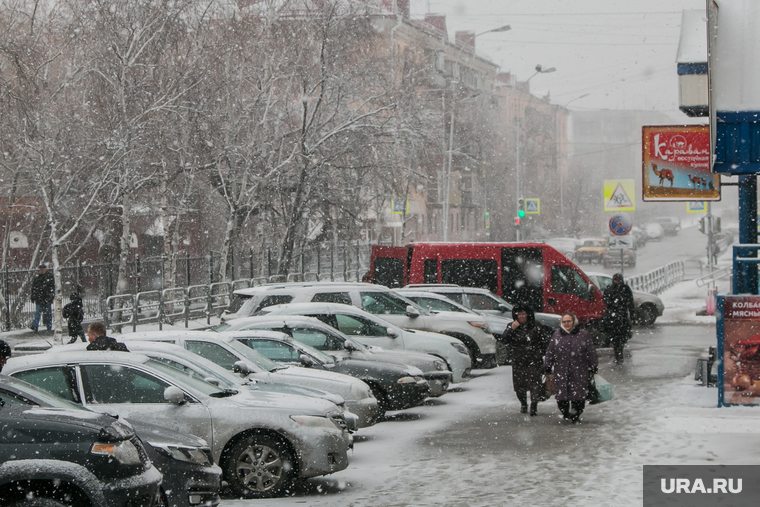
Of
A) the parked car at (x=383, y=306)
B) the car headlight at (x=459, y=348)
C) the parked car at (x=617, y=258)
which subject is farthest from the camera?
the parked car at (x=617, y=258)

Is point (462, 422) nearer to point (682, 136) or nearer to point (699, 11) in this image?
point (682, 136)

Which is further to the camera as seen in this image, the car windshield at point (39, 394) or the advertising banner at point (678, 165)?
the advertising banner at point (678, 165)

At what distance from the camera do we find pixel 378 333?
16.5 m

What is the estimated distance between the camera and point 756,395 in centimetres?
1163

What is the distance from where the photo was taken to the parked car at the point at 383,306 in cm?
1723

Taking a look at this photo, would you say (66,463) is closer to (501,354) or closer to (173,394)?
(173,394)

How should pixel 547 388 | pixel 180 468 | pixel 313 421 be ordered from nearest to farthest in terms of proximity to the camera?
1. pixel 180 468
2. pixel 313 421
3. pixel 547 388

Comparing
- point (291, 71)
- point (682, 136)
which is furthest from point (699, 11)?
point (291, 71)

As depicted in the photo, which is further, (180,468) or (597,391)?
(597,391)

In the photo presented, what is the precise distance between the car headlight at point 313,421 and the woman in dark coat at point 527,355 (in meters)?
4.86

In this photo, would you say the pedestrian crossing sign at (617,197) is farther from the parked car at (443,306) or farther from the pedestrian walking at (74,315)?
the pedestrian walking at (74,315)

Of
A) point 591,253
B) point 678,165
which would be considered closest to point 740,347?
point 678,165

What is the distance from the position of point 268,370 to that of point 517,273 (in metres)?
13.5

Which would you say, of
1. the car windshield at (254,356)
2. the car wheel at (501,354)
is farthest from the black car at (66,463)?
the car wheel at (501,354)
